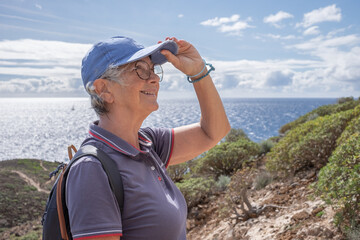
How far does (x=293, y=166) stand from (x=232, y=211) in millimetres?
1986

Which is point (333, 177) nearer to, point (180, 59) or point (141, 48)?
point (180, 59)

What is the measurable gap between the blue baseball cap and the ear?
0.03 meters

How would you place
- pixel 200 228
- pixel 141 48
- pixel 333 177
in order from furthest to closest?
pixel 200 228
pixel 333 177
pixel 141 48

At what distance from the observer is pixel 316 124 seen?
23.9 ft

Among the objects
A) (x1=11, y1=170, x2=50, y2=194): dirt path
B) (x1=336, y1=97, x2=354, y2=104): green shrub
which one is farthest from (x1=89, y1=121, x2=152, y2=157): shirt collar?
(x1=11, y1=170, x2=50, y2=194): dirt path

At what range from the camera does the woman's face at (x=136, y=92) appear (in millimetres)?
1486

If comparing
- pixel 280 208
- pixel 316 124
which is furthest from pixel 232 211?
pixel 316 124

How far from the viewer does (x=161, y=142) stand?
1.91 metres

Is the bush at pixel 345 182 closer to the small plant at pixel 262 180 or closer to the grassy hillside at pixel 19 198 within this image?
the small plant at pixel 262 180

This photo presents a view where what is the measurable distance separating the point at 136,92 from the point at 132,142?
25 centimetres

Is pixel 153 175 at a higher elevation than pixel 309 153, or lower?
higher

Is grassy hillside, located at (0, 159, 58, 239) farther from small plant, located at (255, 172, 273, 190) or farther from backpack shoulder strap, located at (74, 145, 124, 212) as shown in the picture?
backpack shoulder strap, located at (74, 145, 124, 212)

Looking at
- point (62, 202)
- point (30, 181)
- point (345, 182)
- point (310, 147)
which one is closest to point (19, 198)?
point (30, 181)

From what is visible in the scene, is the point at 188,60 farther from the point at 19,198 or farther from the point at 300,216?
the point at 19,198
